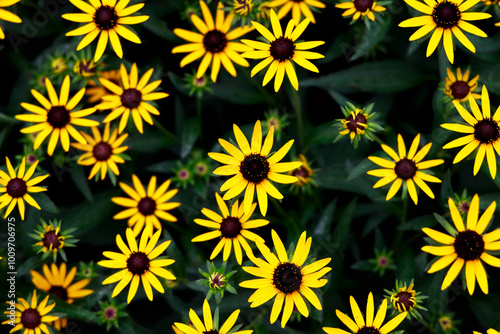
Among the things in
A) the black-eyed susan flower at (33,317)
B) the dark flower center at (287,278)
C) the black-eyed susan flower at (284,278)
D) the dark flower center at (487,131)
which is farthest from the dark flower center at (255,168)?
the black-eyed susan flower at (33,317)

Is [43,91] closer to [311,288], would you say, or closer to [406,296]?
[311,288]

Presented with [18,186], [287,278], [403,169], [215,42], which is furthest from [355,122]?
[18,186]

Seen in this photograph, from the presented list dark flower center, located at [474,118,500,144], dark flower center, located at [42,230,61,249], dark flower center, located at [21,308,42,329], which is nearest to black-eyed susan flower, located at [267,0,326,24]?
dark flower center, located at [474,118,500,144]

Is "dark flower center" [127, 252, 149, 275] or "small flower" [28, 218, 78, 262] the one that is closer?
"dark flower center" [127, 252, 149, 275]

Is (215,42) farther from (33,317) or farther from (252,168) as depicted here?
(33,317)

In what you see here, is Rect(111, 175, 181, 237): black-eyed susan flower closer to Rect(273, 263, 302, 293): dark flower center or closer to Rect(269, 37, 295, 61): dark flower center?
Rect(273, 263, 302, 293): dark flower center
